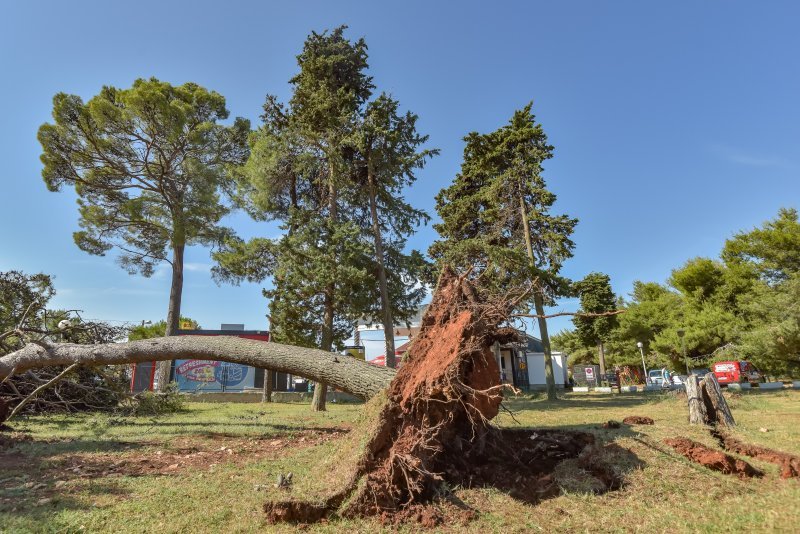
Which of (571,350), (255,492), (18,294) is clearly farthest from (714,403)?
(571,350)

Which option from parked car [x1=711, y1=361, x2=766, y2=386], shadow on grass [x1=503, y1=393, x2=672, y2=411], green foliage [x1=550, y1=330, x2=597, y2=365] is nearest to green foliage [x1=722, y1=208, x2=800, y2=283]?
parked car [x1=711, y1=361, x2=766, y2=386]

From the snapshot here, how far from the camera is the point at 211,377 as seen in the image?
73.6 ft

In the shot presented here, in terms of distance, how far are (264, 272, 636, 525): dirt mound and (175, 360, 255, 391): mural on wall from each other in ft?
67.4

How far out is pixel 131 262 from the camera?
20125mm

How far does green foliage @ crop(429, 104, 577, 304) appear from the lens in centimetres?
1686

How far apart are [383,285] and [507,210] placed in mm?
7652

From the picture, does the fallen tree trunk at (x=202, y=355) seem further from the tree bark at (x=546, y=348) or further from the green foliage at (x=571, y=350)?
the green foliage at (x=571, y=350)

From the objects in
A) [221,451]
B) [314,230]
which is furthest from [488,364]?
[314,230]

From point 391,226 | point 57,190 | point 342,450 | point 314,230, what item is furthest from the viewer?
point 57,190

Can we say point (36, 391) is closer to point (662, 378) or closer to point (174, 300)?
point (174, 300)

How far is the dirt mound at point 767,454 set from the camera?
453 cm

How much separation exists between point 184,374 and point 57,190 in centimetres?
1112

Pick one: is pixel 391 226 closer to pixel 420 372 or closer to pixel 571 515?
pixel 420 372

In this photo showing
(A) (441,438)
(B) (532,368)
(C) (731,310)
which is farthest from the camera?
(B) (532,368)
